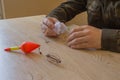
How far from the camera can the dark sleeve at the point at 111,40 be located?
3.04ft

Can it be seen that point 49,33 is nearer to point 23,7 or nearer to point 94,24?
point 94,24

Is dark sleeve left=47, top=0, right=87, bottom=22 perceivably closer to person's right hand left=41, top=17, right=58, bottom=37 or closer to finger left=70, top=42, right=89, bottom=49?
person's right hand left=41, top=17, right=58, bottom=37

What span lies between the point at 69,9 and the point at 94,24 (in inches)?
8.1

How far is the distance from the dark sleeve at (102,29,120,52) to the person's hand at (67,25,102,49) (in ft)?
0.07

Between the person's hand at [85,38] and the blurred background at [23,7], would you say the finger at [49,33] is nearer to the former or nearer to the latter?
the person's hand at [85,38]

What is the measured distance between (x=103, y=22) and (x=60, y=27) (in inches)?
10.8

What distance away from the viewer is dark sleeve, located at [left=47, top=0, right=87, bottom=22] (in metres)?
1.33

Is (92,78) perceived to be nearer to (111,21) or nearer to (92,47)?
(92,47)

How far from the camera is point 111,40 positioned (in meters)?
0.93

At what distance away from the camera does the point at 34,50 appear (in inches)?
37.4

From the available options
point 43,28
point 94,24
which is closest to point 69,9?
point 94,24

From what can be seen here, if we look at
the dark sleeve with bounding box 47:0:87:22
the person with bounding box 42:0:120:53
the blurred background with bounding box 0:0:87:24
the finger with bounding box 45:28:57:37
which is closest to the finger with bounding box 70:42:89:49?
the person with bounding box 42:0:120:53

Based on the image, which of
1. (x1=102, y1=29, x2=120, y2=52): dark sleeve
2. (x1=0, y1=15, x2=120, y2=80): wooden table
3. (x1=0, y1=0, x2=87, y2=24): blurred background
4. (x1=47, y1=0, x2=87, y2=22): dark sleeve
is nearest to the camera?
(x1=0, y1=15, x2=120, y2=80): wooden table

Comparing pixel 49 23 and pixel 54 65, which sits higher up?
pixel 49 23
